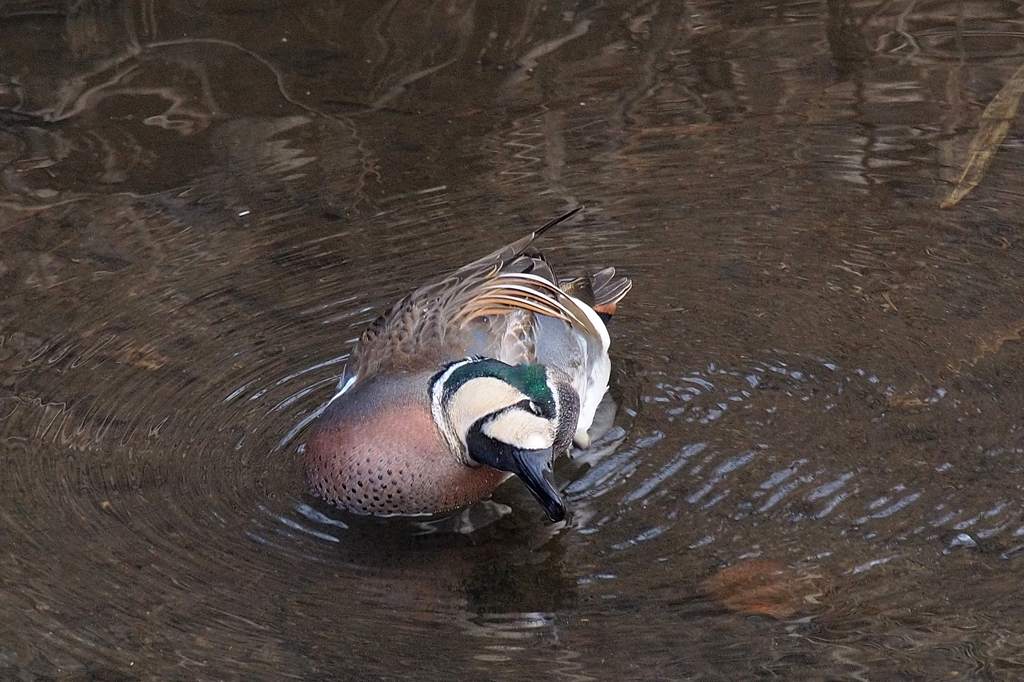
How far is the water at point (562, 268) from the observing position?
4.98m

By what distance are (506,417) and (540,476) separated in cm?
26

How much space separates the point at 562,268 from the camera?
7.24 m

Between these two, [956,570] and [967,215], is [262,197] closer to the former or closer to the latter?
[967,215]

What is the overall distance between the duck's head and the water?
0.90 ft

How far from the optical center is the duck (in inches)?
216

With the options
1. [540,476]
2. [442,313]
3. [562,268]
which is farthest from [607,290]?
[540,476]

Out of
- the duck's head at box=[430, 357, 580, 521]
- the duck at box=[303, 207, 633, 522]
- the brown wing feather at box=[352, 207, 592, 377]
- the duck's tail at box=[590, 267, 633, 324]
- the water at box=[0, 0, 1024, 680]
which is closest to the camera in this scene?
the water at box=[0, 0, 1024, 680]

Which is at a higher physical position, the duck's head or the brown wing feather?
the brown wing feather

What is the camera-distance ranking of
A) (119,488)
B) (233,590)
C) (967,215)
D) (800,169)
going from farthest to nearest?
1. (800,169)
2. (967,215)
3. (119,488)
4. (233,590)

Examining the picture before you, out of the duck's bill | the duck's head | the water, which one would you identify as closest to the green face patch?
the duck's head

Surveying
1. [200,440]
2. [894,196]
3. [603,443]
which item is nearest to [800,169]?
[894,196]

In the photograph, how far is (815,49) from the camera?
28.9 ft

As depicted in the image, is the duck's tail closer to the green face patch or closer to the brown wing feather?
the brown wing feather

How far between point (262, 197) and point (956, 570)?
4114 millimetres
